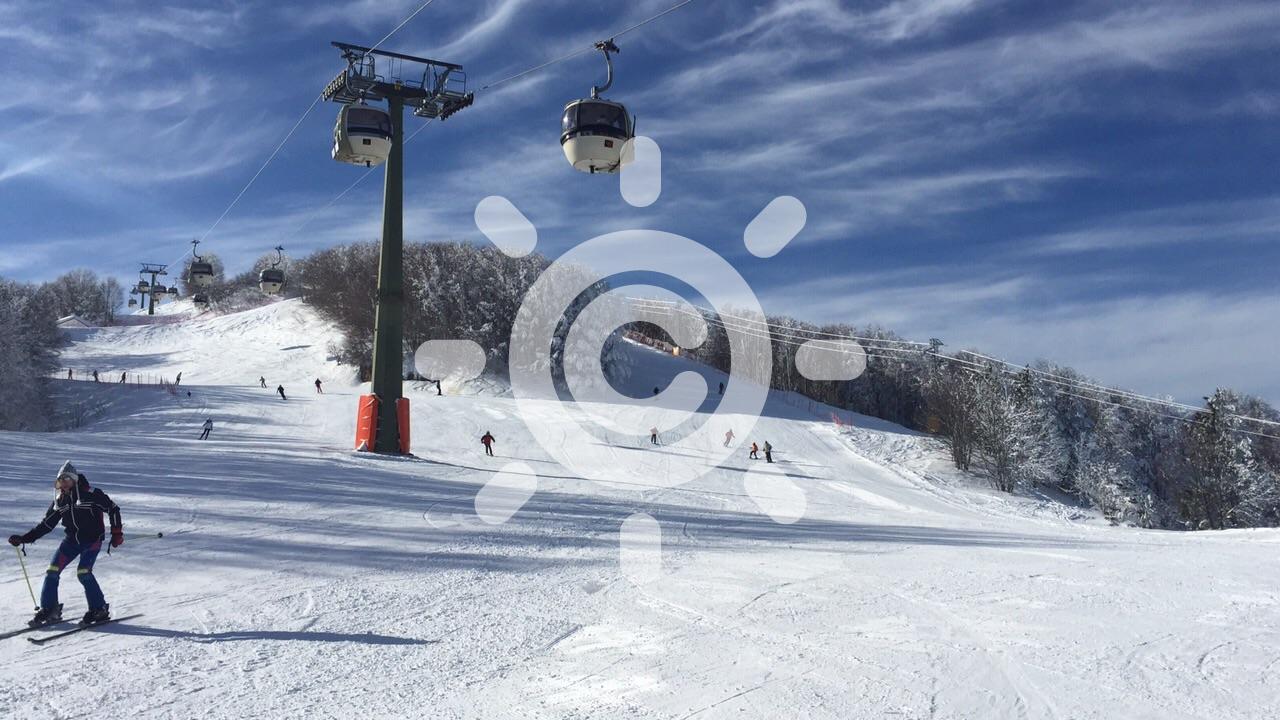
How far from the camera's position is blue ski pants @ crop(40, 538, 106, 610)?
6840mm

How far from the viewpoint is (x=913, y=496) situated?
31.0 metres

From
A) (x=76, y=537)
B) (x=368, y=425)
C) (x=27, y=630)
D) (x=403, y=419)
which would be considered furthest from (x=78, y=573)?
(x=403, y=419)

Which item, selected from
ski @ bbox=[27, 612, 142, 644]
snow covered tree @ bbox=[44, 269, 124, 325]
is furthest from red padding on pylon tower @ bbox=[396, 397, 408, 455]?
snow covered tree @ bbox=[44, 269, 124, 325]

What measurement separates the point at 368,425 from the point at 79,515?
16385 mm

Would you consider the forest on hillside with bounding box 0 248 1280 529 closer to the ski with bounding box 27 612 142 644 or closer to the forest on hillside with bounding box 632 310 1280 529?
the forest on hillside with bounding box 632 310 1280 529

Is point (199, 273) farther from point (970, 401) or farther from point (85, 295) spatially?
point (85, 295)

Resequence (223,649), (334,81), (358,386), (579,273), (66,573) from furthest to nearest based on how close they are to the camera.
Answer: (579,273), (358,386), (334,81), (66,573), (223,649)

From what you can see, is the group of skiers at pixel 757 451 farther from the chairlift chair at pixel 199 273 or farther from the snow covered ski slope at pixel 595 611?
the chairlift chair at pixel 199 273

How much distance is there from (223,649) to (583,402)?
42759mm

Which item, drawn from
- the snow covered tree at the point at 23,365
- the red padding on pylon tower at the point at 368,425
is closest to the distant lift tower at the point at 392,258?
the red padding on pylon tower at the point at 368,425

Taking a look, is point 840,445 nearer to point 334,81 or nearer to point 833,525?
point 833,525

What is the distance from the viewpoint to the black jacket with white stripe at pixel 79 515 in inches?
279

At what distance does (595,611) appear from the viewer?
308 inches

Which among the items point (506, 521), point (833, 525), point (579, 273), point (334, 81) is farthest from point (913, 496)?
point (579, 273)
